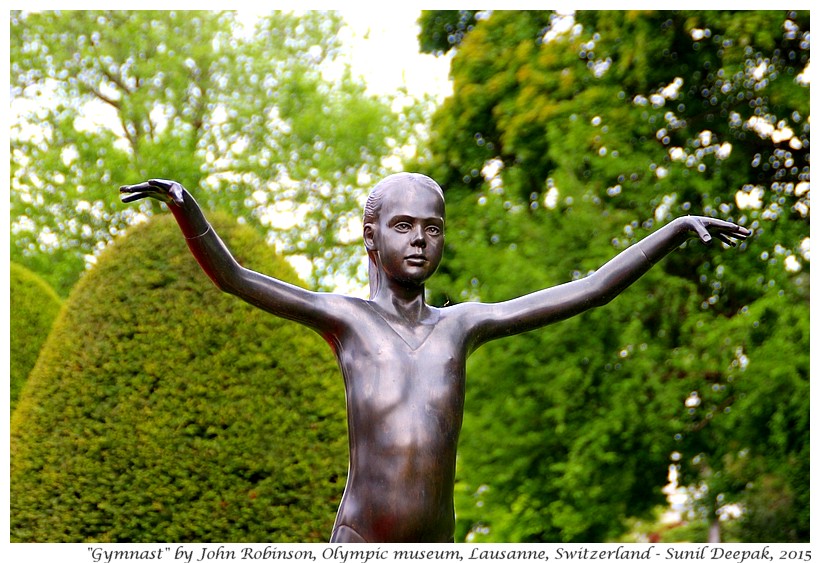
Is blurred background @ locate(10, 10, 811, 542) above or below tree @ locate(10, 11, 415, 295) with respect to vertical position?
below

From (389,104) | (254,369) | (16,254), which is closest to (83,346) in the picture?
(254,369)

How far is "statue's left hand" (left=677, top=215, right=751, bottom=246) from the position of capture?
366 cm

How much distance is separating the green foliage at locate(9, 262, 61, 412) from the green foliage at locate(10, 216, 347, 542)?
3.22 metres

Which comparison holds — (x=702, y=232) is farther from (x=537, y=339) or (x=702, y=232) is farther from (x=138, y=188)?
(x=537, y=339)

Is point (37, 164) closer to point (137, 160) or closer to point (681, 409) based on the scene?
point (137, 160)

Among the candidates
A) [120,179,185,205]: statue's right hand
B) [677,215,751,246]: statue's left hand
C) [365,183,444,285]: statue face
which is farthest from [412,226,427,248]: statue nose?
[677,215,751,246]: statue's left hand

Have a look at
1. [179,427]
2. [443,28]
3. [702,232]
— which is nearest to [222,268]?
[702,232]

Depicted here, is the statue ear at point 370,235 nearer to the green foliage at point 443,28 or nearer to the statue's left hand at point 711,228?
the statue's left hand at point 711,228

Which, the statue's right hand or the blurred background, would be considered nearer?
the statue's right hand

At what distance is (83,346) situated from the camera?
279 inches

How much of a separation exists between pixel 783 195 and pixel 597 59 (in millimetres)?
2336

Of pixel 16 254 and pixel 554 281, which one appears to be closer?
pixel 554 281

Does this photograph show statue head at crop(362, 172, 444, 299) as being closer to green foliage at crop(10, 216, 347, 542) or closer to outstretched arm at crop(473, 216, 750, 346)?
outstretched arm at crop(473, 216, 750, 346)

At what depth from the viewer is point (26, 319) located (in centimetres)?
1061
